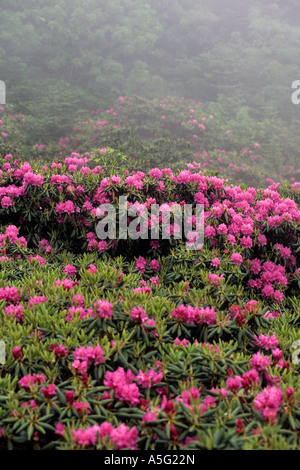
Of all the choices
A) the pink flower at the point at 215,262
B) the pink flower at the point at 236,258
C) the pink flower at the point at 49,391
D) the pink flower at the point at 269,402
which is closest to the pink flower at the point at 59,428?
the pink flower at the point at 49,391

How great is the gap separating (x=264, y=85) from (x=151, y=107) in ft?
24.0

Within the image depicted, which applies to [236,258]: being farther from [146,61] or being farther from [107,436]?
[146,61]

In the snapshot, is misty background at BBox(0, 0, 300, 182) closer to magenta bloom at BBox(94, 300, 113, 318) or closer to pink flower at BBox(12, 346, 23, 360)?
magenta bloom at BBox(94, 300, 113, 318)

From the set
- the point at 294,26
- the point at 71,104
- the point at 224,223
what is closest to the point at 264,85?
the point at 294,26

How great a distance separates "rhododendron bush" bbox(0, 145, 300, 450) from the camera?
164 centimetres

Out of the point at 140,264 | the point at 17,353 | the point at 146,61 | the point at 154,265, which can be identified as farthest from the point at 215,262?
the point at 146,61

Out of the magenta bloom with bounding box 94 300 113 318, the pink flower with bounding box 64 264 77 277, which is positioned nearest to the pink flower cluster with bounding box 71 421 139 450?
the magenta bloom with bounding box 94 300 113 318

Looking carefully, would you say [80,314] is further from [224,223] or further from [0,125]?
[0,125]

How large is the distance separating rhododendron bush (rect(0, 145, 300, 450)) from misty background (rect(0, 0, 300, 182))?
32.1ft

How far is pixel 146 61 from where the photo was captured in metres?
18.7

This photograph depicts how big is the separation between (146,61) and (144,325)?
1936cm

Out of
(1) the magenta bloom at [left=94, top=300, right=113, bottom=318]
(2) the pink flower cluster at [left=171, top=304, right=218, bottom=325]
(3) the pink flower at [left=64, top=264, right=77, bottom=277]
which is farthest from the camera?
(3) the pink flower at [left=64, top=264, right=77, bottom=277]

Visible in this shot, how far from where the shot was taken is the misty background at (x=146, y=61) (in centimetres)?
1434

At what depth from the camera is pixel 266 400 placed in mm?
1727
